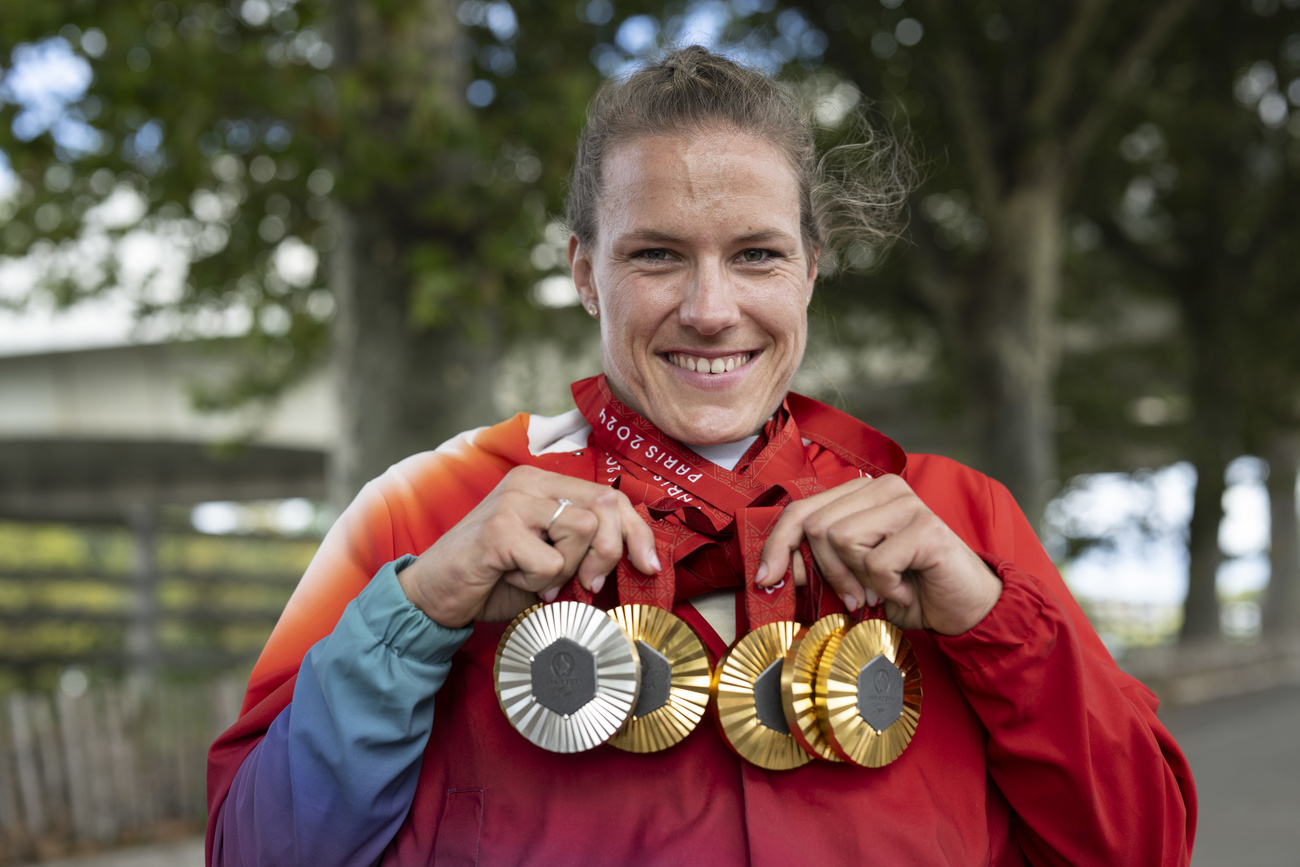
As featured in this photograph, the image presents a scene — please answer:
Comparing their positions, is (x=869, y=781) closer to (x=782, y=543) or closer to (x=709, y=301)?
(x=782, y=543)

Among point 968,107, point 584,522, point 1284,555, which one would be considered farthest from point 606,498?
point 1284,555

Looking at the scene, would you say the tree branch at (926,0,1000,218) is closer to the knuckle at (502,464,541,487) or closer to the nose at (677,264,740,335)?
the nose at (677,264,740,335)

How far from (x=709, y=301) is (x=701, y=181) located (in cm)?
17

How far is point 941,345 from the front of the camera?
14.5 metres

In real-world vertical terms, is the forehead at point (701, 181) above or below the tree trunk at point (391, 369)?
above

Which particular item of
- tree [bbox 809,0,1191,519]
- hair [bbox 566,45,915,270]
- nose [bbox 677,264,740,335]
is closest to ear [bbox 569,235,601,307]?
hair [bbox 566,45,915,270]

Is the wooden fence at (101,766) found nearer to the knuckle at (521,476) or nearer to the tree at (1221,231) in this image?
the knuckle at (521,476)

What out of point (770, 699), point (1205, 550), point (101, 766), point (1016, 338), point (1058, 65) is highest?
point (1058, 65)

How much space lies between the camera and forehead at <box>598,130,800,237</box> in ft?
5.32

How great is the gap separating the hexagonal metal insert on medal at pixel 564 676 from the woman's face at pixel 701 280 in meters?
0.42

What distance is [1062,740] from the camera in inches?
58.7

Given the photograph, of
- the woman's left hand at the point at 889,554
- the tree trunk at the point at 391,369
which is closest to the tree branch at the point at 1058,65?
the tree trunk at the point at 391,369

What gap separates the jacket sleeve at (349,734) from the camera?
1422mm

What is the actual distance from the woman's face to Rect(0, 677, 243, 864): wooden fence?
6.61m
